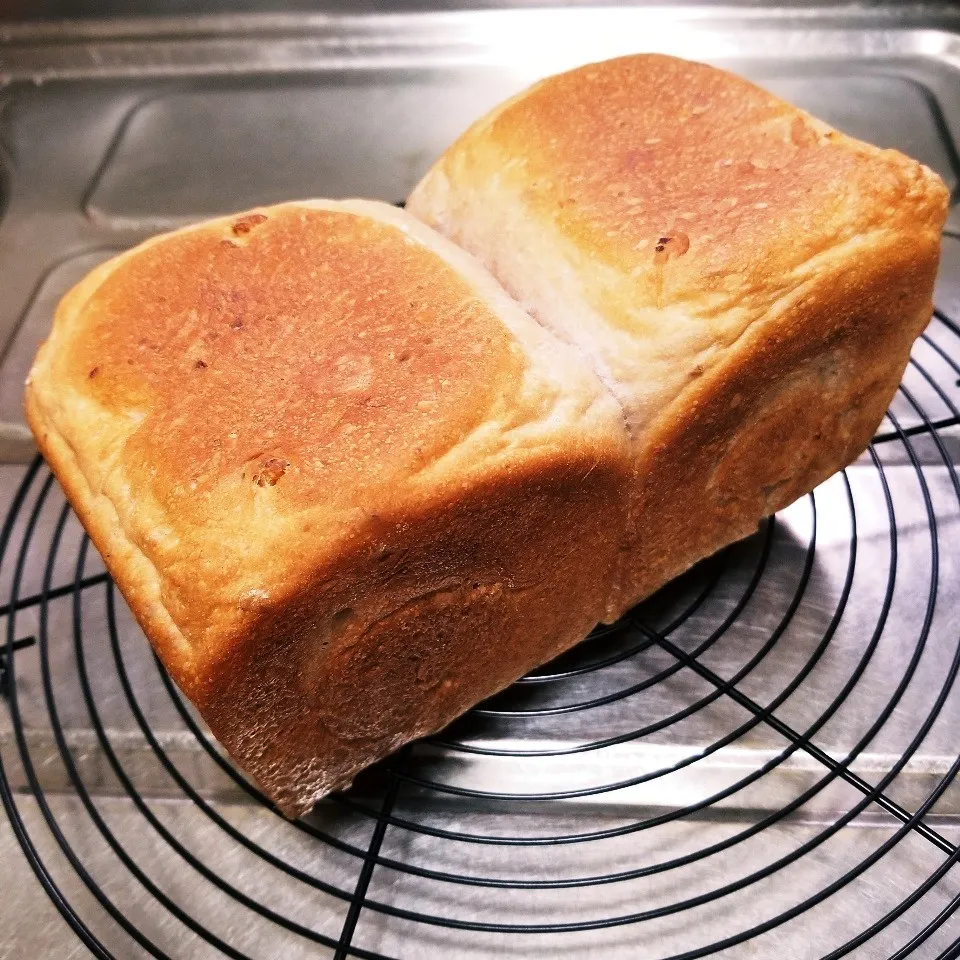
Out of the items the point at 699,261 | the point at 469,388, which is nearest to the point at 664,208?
the point at 699,261

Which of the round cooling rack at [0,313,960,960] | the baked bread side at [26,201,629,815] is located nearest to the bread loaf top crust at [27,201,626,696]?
the baked bread side at [26,201,629,815]

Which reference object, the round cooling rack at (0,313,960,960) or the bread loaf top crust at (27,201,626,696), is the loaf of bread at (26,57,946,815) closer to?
the bread loaf top crust at (27,201,626,696)

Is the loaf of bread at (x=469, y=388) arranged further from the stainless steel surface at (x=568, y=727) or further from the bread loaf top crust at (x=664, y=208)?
the stainless steel surface at (x=568, y=727)

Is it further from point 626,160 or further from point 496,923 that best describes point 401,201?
point 496,923

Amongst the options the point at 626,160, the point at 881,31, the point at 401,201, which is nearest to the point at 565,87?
the point at 626,160

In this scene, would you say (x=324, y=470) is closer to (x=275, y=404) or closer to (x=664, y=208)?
(x=275, y=404)

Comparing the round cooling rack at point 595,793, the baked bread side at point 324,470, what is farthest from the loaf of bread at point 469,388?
the round cooling rack at point 595,793
